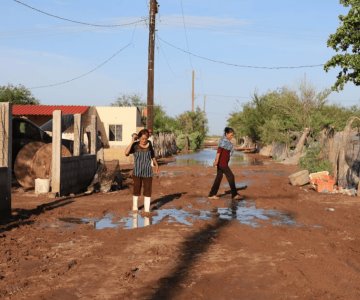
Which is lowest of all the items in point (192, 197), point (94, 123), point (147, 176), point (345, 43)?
point (192, 197)

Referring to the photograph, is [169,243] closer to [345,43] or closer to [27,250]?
[27,250]

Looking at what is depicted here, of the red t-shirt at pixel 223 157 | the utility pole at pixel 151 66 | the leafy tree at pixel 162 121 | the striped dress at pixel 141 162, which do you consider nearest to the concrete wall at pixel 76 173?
the striped dress at pixel 141 162

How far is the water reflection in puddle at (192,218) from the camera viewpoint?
9.33 metres

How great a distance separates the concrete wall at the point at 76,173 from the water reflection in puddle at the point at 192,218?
346cm

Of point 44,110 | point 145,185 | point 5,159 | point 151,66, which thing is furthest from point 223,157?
point 44,110

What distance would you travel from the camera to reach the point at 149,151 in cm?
1037

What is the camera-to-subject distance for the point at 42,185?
12867 millimetres

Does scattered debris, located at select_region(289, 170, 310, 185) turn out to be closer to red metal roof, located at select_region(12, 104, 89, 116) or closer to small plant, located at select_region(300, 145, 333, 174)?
small plant, located at select_region(300, 145, 333, 174)

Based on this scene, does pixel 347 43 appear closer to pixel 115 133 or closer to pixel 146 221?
pixel 146 221

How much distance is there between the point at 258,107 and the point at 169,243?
42515 millimetres

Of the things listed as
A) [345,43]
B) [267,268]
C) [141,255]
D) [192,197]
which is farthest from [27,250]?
[345,43]

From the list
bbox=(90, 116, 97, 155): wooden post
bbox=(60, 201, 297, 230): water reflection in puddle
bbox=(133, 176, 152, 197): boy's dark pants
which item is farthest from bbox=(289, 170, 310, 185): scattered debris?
bbox=(133, 176, 152, 197): boy's dark pants

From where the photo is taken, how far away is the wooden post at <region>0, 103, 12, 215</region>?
945cm

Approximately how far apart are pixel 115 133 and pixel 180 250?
30.9 meters
